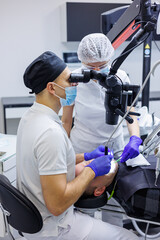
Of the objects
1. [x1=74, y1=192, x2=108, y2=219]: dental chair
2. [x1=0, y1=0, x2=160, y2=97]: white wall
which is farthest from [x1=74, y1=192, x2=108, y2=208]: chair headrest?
[x1=0, y1=0, x2=160, y2=97]: white wall

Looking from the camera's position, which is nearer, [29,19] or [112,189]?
[112,189]

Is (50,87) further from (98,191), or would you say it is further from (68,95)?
(98,191)

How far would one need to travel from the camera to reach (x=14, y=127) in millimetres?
3699

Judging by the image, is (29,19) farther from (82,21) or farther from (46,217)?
(46,217)

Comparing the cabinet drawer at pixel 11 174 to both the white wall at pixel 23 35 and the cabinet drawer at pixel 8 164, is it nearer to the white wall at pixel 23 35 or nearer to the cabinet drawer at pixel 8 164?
the cabinet drawer at pixel 8 164

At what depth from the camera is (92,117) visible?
5.66ft

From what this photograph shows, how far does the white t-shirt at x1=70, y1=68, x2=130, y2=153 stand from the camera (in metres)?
1.71

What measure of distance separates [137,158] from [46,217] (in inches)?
18.9

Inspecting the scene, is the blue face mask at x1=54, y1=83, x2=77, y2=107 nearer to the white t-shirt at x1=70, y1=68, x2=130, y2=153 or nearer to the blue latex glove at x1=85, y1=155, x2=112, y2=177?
the blue latex glove at x1=85, y1=155, x2=112, y2=177

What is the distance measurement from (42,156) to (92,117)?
71 cm

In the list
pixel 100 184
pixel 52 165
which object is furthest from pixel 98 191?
pixel 52 165

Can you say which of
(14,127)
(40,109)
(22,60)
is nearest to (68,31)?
(22,60)

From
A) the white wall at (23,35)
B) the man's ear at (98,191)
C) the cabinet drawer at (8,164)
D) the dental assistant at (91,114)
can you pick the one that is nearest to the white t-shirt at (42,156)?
the man's ear at (98,191)

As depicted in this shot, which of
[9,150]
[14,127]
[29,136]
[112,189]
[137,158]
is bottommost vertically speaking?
[14,127]
